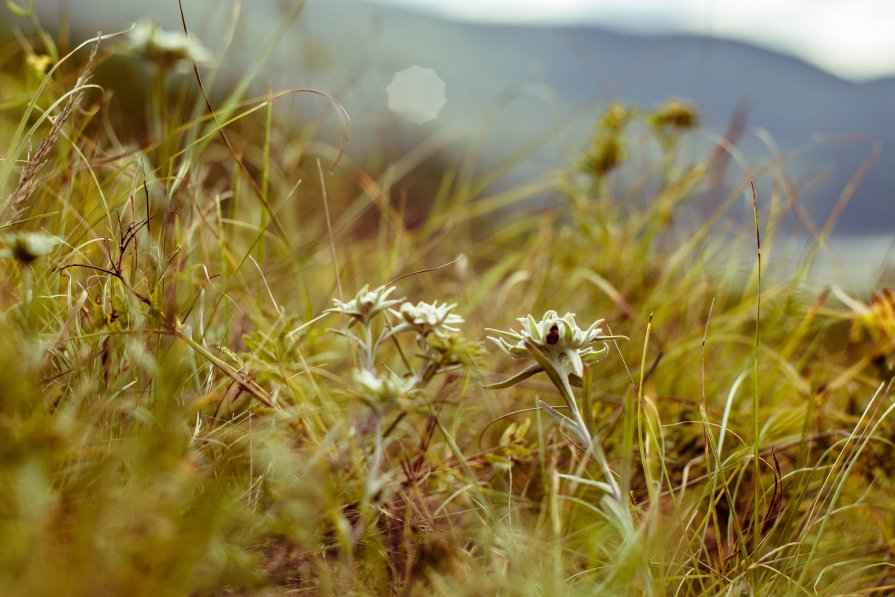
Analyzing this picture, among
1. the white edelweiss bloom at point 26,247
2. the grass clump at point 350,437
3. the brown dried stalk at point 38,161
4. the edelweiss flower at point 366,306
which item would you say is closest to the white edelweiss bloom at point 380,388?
the grass clump at point 350,437

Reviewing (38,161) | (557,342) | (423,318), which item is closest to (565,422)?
(557,342)

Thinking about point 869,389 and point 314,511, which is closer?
point 314,511

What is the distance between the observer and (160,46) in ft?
5.01

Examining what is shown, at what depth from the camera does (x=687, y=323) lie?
2047mm

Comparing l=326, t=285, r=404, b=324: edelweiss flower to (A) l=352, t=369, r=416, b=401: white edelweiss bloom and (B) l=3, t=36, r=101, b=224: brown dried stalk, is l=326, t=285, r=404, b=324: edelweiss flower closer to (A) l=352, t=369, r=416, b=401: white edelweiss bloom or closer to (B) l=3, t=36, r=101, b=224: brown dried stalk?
(A) l=352, t=369, r=416, b=401: white edelweiss bloom

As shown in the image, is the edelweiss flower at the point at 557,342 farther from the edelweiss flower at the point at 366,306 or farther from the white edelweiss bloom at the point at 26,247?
the white edelweiss bloom at the point at 26,247

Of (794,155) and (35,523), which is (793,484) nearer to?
(794,155)

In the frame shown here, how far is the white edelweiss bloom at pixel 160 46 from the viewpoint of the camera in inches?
60.1

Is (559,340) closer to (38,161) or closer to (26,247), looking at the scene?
(26,247)

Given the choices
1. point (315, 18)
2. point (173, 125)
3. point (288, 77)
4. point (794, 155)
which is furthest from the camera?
point (315, 18)

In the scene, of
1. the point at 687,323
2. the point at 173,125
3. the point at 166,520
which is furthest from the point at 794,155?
the point at 166,520

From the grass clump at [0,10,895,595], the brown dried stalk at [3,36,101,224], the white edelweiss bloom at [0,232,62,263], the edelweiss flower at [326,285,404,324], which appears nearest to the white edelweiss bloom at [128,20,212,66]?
the grass clump at [0,10,895,595]

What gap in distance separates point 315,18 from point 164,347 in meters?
2.54

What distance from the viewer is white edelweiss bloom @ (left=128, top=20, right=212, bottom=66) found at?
5.01 ft
